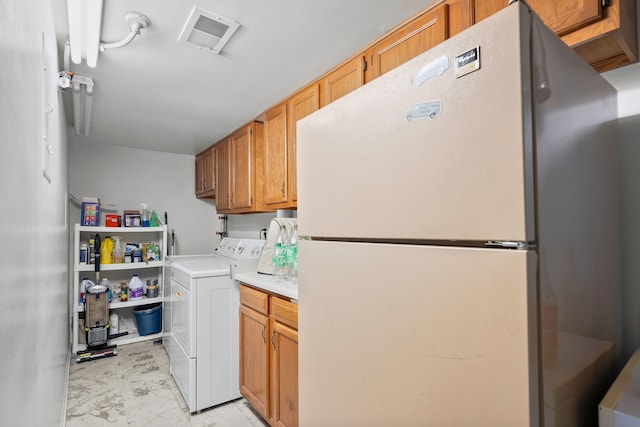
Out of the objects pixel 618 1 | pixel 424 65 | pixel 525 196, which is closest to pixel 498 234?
pixel 525 196

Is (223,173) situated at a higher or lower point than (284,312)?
higher

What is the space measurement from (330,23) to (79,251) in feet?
11.2

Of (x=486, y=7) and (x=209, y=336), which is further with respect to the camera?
(x=209, y=336)

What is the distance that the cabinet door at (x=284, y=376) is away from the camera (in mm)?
1690

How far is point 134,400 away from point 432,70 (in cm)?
286

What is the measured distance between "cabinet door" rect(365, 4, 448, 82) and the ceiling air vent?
69 cm

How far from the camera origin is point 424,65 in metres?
0.75

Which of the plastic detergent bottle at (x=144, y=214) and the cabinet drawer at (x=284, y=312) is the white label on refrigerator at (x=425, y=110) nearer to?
the cabinet drawer at (x=284, y=312)

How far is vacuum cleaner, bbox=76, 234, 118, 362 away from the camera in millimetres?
3221

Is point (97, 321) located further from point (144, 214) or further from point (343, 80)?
point (343, 80)

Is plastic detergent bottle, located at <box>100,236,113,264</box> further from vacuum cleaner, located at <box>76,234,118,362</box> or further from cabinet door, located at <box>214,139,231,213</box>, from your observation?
cabinet door, located at <box>214,139,231,213</box>

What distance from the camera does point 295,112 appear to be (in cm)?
226

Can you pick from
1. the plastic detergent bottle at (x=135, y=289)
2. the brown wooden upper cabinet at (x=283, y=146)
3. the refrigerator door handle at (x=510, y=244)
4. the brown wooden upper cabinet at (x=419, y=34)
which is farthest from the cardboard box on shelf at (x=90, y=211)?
the refrigerator door handle at (x=510, y=244)

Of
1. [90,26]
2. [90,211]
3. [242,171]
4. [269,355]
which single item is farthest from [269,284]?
[90,211]
